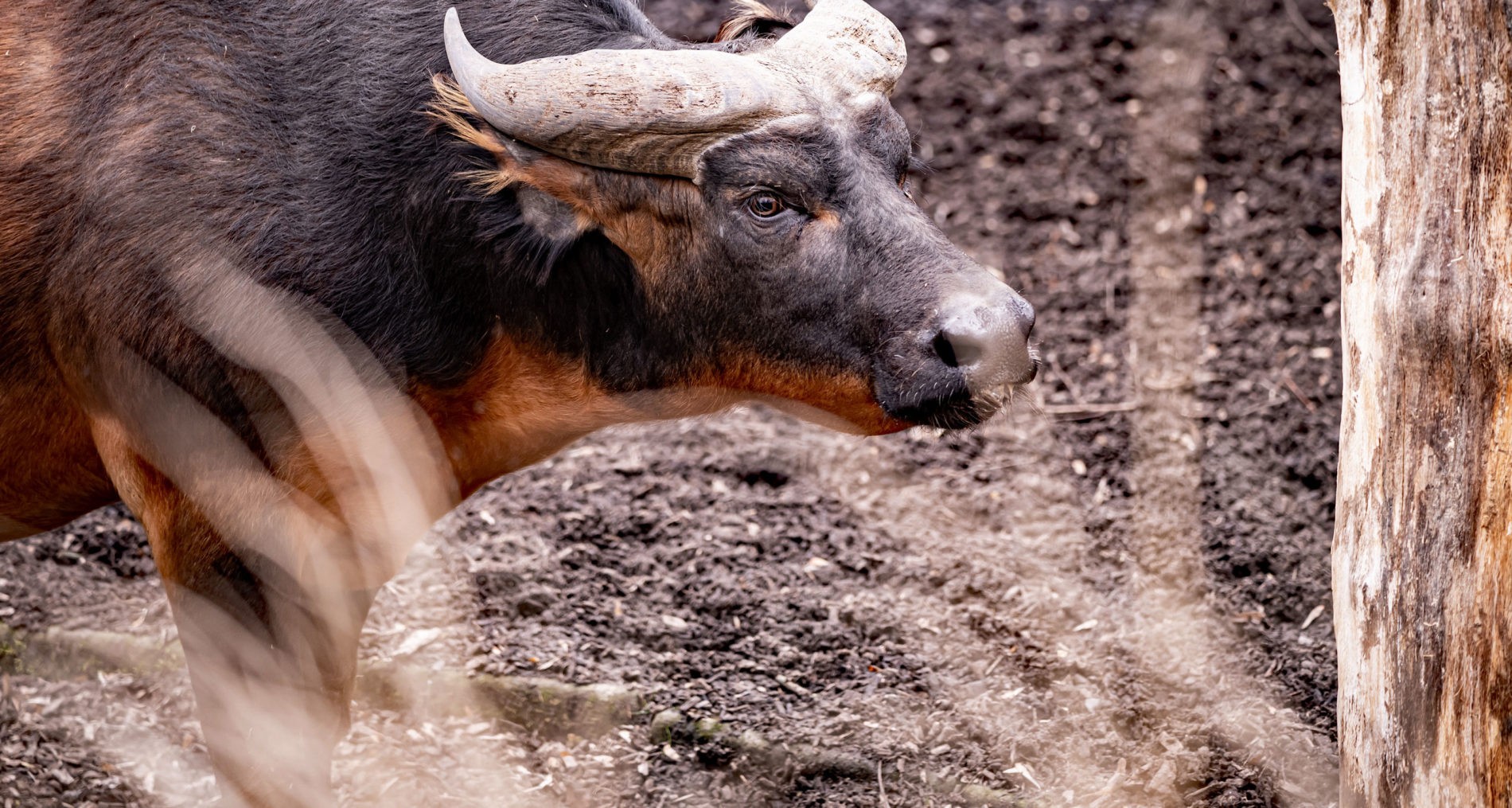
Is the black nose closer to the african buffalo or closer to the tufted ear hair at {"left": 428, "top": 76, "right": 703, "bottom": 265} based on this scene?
the african buffalo

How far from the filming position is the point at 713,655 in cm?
457

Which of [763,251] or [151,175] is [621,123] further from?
[151,175]

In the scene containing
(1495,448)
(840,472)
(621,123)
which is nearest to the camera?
(1495,448)

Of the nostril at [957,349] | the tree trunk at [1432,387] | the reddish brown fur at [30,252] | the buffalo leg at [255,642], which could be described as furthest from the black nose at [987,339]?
the reddish brown fur at [30,252]

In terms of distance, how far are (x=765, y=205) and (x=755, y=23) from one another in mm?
692

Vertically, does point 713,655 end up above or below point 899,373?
below

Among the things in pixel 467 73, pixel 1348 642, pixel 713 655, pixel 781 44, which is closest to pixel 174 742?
pixel 713 655

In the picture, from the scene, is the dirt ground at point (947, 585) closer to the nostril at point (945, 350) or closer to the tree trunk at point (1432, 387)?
the nostril at point (945, 350)

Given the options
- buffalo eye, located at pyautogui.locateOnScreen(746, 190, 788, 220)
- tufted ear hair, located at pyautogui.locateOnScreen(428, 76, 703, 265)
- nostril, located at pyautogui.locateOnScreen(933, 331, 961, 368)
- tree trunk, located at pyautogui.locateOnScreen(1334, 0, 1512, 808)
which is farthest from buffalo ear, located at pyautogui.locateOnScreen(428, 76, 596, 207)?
tree trunk, located at pyautogui.locateOnScreen(1334, 0, 1512, 808)

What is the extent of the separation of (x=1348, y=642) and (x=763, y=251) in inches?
65.0

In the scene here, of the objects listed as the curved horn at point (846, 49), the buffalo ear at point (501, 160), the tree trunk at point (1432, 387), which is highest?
the curved horn at point (846, 49)

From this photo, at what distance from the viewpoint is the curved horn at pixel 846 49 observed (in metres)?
3.18

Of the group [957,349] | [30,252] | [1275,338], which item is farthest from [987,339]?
[1275,338]

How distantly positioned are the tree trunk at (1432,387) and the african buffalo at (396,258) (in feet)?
2.67
